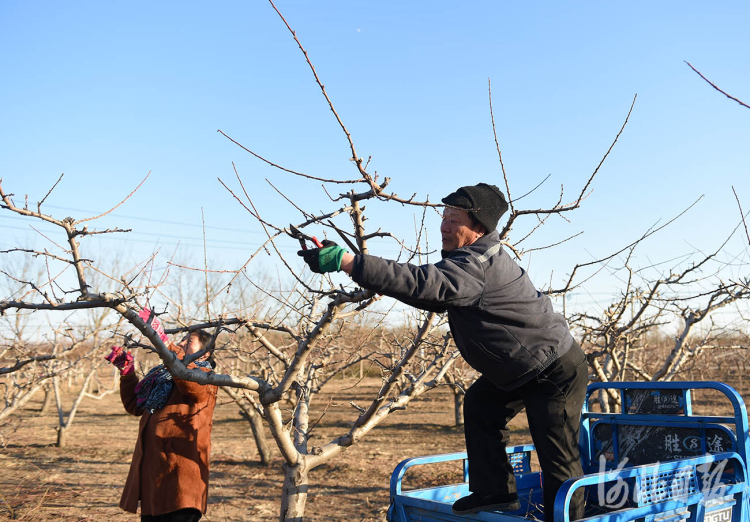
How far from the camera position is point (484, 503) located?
2.65 metres

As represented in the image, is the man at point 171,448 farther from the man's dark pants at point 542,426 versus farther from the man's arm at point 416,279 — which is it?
the man's arm at point 416,279

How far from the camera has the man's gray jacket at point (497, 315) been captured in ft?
7.74

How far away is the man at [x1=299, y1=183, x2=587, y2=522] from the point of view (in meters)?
2.43

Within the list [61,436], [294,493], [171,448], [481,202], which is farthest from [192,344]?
[61,436]

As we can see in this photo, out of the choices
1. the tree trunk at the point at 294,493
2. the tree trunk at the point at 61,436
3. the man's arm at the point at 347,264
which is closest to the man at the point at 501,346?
the man's arm at the point at 347,264

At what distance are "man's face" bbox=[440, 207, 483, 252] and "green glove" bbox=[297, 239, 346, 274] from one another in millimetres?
723

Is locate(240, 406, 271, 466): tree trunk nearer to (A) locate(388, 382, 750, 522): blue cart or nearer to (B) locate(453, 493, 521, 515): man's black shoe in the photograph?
(A) locate(388, 382, 750, 522): blue cart

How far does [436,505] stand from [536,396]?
0.66 metres

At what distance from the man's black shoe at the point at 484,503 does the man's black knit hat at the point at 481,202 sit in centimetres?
119

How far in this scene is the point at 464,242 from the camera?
2.71 m

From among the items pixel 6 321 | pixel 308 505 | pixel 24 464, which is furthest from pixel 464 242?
pixel 24 464

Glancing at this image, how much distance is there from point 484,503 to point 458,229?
122 cm

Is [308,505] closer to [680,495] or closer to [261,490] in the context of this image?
[261,490]

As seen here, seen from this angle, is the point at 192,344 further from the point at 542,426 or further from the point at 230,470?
the point at 230,470
